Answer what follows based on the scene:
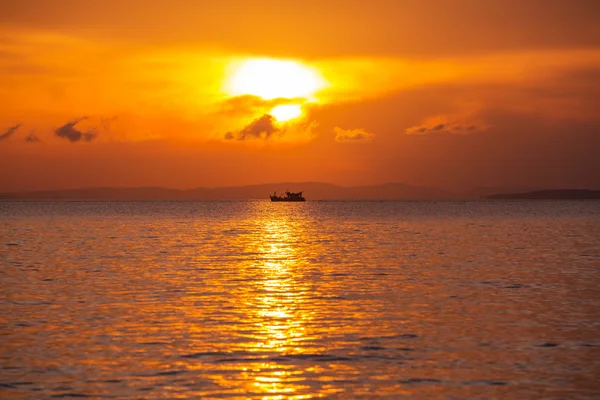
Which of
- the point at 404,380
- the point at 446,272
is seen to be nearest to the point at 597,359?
the point at 404,380

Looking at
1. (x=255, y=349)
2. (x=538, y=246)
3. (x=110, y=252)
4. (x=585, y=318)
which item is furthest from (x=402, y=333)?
(x=538, y=246)

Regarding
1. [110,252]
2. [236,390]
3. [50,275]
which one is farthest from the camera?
[110,252]

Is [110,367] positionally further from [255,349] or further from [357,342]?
[357,342]

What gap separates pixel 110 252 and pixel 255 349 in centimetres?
5044

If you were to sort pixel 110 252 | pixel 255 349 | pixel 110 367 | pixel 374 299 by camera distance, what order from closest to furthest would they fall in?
pixel 110 367 → pixel 255 349 → pixel 374 299 → pixel 110 252

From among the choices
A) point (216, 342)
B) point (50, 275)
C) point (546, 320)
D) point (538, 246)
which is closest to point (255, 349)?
point (216, 342)

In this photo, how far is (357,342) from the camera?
93.9ft

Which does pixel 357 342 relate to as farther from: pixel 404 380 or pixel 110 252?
pixel 110 252

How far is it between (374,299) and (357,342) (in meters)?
12.1

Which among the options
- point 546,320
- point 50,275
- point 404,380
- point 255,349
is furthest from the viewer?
point 50,275

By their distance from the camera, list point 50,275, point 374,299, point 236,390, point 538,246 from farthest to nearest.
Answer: point 538,246 → point 50,275 → point 374,299 → point 236,390

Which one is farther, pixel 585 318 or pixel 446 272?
pixel 446 272

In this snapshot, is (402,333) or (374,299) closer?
(402,333)

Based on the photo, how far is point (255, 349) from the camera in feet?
89.4
